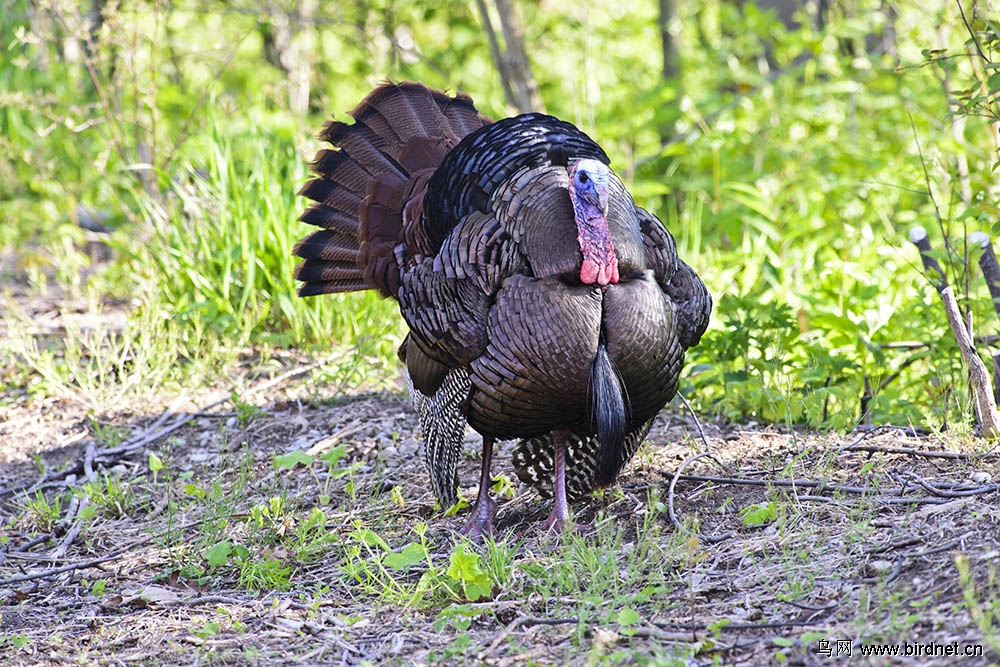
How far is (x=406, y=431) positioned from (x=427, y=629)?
2.04 m

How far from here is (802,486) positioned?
13.0ft

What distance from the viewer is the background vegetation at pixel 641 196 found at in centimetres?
508

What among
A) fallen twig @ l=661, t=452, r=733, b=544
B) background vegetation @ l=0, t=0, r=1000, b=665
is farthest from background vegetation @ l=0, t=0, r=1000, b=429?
fallen twig @ l=661, t=452, r=733, b=544

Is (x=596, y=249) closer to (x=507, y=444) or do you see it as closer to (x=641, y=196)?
(x=507, y=444)

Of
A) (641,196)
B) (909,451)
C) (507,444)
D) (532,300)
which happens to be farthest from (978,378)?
(641,196)

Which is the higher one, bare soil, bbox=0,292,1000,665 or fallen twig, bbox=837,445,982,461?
fallen twig, bbox=837,445,982,461

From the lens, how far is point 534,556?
3.72m

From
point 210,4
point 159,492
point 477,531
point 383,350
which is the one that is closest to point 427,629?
point 477,531

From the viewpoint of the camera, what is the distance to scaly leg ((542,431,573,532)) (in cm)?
404

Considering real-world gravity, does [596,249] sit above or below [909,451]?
above

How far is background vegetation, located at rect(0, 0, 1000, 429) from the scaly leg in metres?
1.16

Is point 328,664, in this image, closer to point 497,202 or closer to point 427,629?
point 427,629

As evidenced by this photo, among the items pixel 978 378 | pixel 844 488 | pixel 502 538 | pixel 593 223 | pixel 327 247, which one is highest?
pixel 593 223

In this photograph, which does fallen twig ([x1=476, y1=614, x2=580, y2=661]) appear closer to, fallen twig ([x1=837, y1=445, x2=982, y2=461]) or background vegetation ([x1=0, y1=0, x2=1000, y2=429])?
fallen twig ([x1=837, y1=445, x2=982, y2=461])
